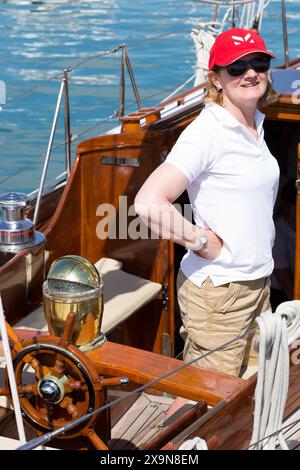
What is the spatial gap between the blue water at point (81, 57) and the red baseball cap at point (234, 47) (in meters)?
7.19

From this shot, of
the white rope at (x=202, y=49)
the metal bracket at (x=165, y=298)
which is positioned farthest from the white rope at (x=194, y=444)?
the white rope at (x=202, y=49)

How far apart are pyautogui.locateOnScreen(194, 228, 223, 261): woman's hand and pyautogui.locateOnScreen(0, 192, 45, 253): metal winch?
1.93 ft

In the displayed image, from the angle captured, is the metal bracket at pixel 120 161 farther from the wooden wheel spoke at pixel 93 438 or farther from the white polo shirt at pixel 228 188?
the wooden wheel spoke at pixel 93 438

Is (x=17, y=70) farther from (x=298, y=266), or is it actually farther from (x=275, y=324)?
(x=275, y=324)

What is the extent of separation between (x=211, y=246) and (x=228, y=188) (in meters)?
0.20

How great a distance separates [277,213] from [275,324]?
6.98 ft

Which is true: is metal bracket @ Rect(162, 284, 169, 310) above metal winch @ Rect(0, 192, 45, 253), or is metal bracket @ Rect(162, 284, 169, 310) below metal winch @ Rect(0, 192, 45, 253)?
below

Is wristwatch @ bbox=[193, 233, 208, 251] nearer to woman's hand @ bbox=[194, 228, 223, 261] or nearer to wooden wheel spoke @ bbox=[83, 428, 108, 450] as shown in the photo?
woman's hand @ bbox=[194, 228, 223, 261]

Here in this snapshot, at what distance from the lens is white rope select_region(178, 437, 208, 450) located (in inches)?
92.0

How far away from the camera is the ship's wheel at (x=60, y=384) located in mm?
2697

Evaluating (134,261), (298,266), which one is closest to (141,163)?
(134,261)

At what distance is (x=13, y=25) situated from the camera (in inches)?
813

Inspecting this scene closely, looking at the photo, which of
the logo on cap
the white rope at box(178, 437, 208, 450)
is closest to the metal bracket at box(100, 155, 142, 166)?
the logo on cap

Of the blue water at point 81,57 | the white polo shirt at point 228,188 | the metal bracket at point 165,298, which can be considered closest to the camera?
the white polo shirt at point 228,188
